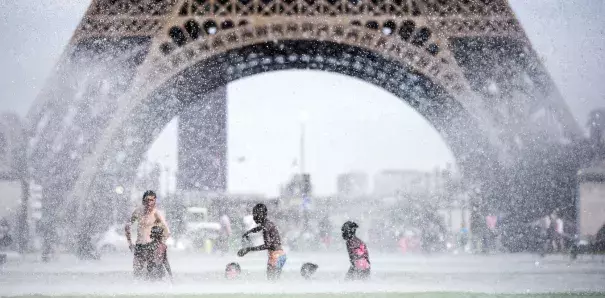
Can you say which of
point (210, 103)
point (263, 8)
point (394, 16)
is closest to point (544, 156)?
point (394, 16)

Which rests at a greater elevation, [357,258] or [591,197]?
[591,197]

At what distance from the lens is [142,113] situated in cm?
2823

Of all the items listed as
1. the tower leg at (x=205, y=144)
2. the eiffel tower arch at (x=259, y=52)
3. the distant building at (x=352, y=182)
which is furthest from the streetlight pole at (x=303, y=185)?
the distant building at (x=352, y=182)

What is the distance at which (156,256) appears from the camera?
41.0 feet

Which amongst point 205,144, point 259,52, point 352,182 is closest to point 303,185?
point 259,52

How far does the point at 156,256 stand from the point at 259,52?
58.5 feet

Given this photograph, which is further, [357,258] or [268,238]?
[357,258]

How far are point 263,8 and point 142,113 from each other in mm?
4675

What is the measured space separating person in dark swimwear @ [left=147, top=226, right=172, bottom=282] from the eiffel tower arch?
1377cm

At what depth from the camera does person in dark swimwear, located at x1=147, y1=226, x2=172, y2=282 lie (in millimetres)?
12203

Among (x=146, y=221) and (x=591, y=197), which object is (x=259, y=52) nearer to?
(x=591, y=197)

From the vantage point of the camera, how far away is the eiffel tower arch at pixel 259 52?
26.5 meters

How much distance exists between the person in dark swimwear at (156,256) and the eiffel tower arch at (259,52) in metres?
13.8

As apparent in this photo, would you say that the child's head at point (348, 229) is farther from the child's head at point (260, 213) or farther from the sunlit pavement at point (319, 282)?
the child's head at point (260, 213)
